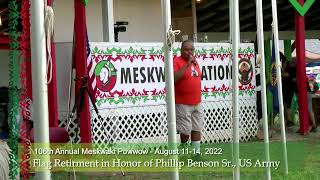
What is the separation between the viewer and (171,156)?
4566mm

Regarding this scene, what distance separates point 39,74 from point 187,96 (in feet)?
15.6

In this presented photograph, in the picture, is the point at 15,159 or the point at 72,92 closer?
the point at 15,159

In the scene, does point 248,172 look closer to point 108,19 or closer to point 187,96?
point 187,96

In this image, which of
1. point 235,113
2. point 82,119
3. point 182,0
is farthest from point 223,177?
point 182,0

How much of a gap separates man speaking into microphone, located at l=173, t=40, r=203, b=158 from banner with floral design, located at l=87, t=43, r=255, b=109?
0.58 m

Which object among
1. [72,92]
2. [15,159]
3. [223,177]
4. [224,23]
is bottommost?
[223,177]

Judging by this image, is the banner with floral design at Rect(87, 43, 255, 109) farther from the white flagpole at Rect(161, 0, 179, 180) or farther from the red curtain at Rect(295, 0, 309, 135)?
the white flagpole at Rect(161, 0, 179, 180)

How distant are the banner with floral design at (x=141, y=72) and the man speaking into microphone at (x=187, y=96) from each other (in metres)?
0.58

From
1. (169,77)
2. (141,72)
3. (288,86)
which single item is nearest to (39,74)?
(169,77)

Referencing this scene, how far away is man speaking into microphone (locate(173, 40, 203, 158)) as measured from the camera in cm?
790

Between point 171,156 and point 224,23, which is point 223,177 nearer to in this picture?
point 171,156

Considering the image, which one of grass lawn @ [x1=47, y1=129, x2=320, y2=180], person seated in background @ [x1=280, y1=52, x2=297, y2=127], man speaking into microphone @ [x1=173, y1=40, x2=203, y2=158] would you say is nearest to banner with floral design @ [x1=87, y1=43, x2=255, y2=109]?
man speaking into microphone @ [x1=173, y1=40, x2=203, y2=158]

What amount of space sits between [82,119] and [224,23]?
39.1 feet

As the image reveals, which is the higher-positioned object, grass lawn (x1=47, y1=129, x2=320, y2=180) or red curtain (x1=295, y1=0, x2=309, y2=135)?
red curtain (x1=295, y1=0, x2=309, y2=135)
